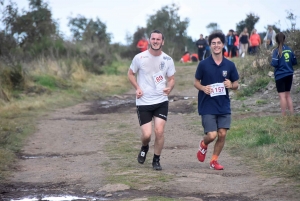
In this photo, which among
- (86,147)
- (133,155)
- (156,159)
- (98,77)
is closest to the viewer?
(156,159)

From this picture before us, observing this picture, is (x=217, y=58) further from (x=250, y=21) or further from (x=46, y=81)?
(x=250, y=21)

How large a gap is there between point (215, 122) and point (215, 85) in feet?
1.75

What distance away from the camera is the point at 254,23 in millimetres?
47156

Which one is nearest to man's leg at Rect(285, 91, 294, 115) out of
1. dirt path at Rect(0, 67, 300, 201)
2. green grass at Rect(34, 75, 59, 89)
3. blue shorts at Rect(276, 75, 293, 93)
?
blue shorts at Rect(276, 75, 293, 93)

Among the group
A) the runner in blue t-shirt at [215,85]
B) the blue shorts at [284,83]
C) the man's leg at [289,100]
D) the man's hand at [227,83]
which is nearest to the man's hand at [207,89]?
the runner in blue t-shirt at [215,85]

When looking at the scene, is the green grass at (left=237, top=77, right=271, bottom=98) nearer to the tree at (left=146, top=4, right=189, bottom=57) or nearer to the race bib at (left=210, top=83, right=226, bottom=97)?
the race bib at (left=210, top=83, right=226, bottom=97)

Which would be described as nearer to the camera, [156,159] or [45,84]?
[156,159]

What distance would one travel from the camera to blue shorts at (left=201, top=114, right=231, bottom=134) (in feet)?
28.7

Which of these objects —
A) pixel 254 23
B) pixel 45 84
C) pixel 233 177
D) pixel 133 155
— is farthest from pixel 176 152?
pixel 254 23

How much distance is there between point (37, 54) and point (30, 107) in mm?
10968

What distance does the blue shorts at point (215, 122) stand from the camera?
8.74 m

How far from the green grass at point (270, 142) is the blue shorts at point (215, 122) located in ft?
2.78

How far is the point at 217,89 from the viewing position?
341 inches

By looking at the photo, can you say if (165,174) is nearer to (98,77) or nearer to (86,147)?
(86,147)
